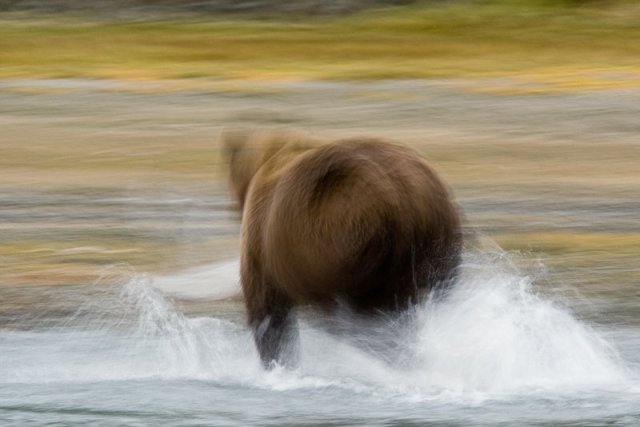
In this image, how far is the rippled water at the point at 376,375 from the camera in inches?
241

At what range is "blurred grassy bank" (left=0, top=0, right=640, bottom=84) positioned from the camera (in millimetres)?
21875

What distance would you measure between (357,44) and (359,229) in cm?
1918

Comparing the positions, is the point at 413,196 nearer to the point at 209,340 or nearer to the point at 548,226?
the point at 209,340

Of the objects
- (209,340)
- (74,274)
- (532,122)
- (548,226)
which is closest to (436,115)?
(532,122)

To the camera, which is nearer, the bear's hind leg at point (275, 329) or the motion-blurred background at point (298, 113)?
the bear's hind leg at point (275, 329)

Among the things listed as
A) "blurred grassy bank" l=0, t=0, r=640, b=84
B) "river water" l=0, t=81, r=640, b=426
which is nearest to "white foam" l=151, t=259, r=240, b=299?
"river water" l=0, t=81, r=640, b=426

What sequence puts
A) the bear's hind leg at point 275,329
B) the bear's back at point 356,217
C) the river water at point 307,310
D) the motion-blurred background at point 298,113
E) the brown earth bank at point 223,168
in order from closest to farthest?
the bear's back at point 356,217
the river water at point 307,310
the bear's hind leg at point 275,329
the brown earth bank at point 223,168
the motion-blurred background at point 298,113

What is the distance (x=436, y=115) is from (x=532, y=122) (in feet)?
3.43

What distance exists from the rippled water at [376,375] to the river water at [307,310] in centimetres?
1

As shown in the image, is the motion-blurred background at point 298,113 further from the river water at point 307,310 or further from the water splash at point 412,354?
the water splash at point 412,354

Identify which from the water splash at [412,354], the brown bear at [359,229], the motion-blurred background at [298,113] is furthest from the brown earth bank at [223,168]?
the brown bear at [359,229]

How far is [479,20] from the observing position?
27.1 metres

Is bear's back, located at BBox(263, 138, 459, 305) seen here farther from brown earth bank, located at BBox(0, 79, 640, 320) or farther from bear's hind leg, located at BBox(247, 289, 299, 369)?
brown earth bank, located at BBox(0, 79, 640, 320)

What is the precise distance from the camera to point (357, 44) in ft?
81.4
